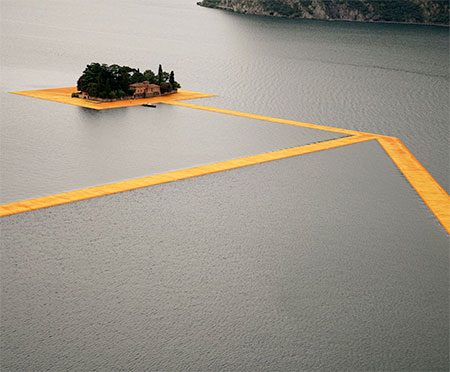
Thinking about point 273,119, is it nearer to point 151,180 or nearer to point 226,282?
point 151,180

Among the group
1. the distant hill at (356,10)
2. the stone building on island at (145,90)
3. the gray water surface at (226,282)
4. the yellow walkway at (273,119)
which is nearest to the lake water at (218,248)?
the gray water surface at (226,282)

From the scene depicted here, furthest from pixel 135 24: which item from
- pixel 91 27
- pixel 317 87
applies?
pixel 317 87

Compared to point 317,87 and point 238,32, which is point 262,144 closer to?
point 317,87

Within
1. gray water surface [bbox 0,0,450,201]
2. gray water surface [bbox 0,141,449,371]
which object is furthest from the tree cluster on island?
gray water surface [bbox 0,141,449,371]

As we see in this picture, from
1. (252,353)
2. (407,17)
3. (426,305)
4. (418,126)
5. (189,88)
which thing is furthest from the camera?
(407,17)

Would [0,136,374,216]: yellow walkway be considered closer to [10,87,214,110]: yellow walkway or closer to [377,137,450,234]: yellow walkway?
[377,137,450,234]: yellow walkway
